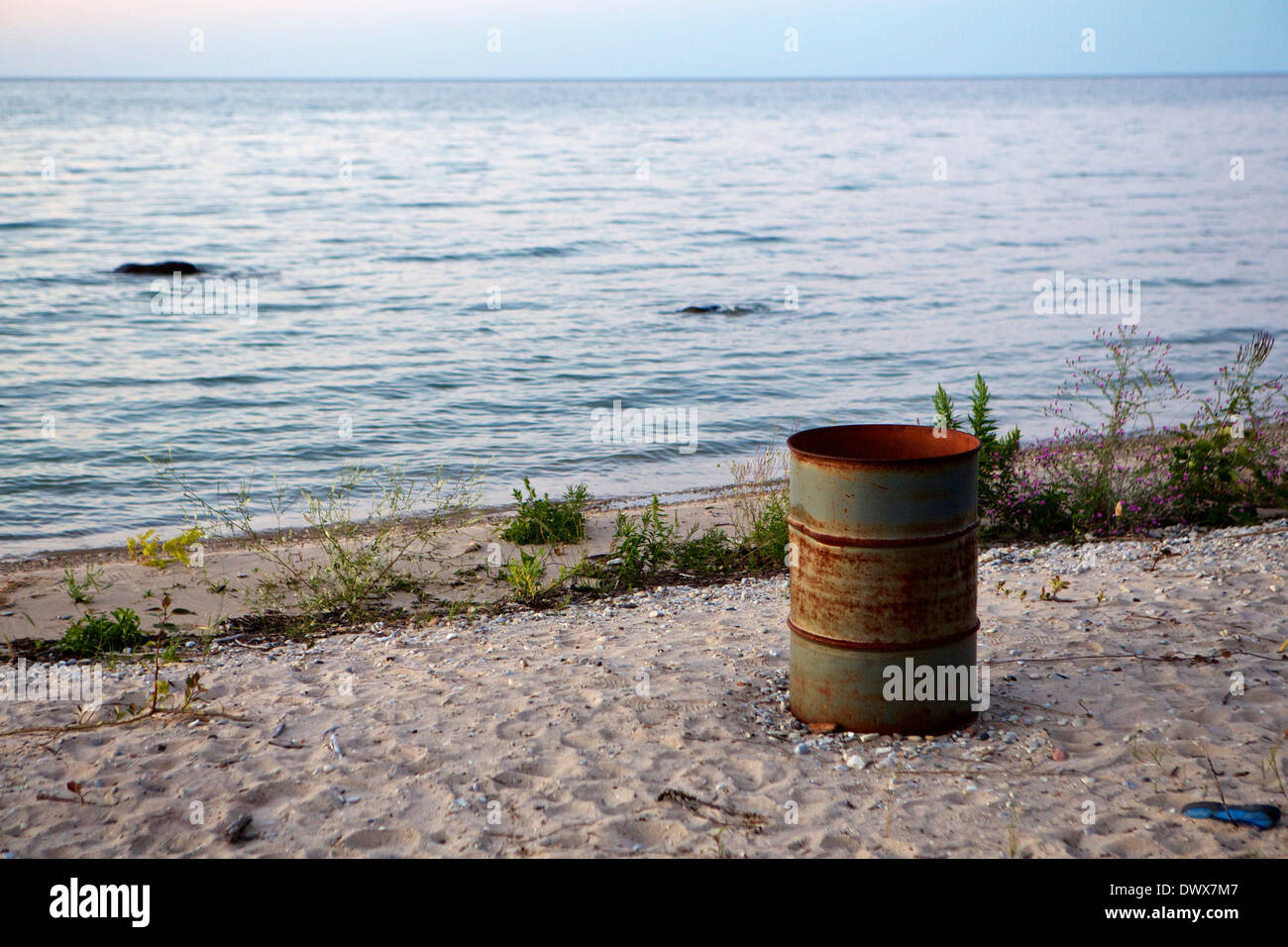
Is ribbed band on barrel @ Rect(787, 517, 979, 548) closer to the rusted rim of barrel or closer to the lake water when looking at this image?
the rusted rim of barrel

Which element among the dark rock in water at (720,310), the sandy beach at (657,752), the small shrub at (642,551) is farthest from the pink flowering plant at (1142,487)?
the dark rock in water at (720,310)

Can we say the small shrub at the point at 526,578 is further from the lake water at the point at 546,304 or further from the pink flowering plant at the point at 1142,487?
the lake water at the point at 546,304

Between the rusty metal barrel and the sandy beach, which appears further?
the rusty metal barrel

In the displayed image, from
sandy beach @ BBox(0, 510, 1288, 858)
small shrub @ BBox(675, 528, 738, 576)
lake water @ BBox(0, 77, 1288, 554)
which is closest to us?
sandy beach @ BBox(0, 510, 1288, 858)

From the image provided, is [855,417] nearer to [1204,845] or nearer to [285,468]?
[285,468]

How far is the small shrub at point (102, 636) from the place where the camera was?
5.68m

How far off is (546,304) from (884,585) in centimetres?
1703

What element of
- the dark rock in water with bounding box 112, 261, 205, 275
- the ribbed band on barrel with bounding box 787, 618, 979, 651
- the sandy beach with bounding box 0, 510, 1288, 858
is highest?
the dark rock in water with bounding box 112, 261, 205, 275

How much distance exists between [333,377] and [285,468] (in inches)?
162

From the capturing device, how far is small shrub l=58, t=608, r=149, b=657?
5.68 metres

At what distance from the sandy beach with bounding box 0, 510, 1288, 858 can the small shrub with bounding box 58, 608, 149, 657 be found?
0.51 m

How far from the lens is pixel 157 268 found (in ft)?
73.8

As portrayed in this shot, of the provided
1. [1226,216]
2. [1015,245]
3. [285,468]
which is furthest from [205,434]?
[1226,216]

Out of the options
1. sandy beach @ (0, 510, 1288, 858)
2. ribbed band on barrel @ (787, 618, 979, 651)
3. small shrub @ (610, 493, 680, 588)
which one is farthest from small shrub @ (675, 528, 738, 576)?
ribbed band on barrel @ (787, 618, 979, 651)
